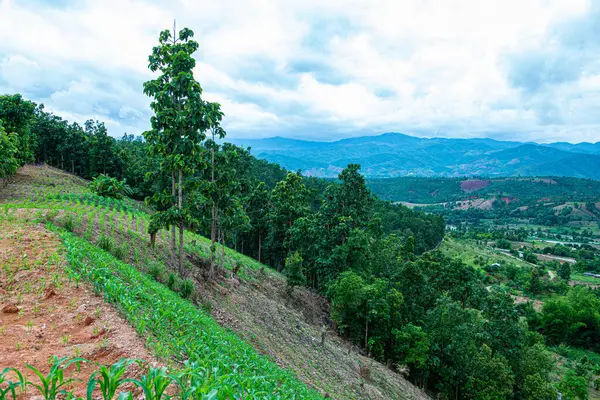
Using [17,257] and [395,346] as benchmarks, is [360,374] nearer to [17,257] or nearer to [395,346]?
[395,346]

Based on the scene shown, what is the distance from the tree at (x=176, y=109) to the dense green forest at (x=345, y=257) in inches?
2.1

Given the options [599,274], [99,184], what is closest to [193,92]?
[99,184]

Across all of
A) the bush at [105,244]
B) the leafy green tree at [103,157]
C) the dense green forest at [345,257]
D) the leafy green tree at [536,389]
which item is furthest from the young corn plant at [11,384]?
the leafy green tree at [103,157]

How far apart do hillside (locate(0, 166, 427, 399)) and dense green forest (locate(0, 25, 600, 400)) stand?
1.97 meters

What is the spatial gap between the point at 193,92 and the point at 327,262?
69.3ft

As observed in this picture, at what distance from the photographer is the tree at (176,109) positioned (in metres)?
15.5

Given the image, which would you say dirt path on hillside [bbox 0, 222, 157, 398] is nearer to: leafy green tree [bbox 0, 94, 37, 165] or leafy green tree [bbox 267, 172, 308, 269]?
leafy green tree [bbox 267, 172, 308, 269]

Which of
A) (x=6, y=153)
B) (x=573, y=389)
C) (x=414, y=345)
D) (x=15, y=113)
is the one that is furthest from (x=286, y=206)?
(x=573, y=389)

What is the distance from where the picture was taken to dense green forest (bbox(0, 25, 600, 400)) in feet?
52.7

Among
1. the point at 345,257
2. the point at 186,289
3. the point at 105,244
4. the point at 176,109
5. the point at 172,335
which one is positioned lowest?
the point at 345,257

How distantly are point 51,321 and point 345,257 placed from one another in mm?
25942

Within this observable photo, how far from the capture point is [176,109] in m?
16.0

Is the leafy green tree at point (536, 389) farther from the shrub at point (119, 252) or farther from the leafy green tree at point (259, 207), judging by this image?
the leafy green tree at point (259, 207)

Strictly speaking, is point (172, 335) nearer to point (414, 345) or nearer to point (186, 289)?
point (186, 289)
